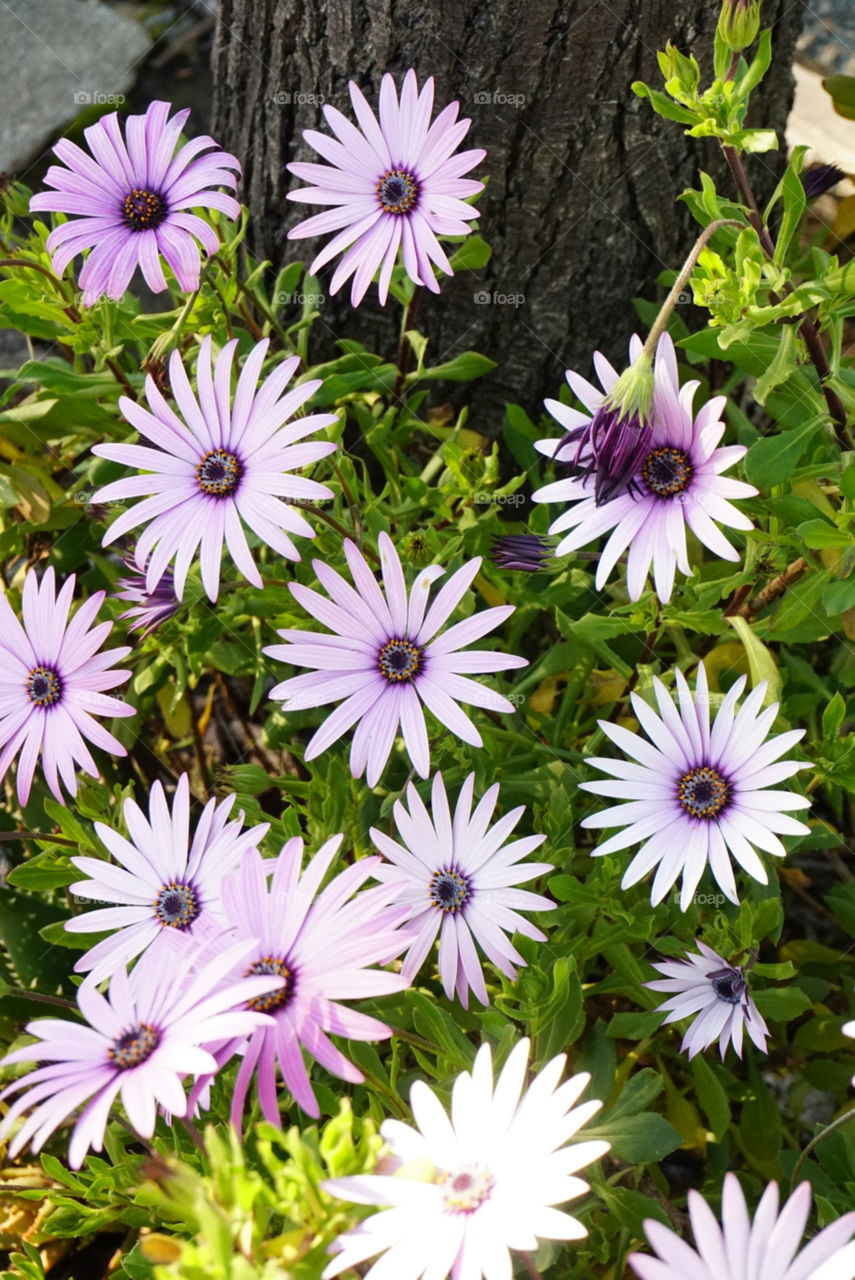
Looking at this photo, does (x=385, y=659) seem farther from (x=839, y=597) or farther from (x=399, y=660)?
(x=839, y=597)

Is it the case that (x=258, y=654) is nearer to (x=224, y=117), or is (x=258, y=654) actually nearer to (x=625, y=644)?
(x=625, y=644)

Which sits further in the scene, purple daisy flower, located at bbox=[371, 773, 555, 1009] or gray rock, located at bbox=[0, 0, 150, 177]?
gray rock, located at bbox=[0, 0, 150, 177]

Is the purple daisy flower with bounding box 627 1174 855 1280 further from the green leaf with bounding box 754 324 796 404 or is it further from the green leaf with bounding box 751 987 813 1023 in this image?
the green leaf with bounding box 754 324 796 404

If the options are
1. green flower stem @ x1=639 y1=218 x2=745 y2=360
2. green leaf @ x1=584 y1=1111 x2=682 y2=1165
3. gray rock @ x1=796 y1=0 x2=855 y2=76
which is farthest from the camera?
gray rock @ x1=796 y1=0 x2=855 y2=76

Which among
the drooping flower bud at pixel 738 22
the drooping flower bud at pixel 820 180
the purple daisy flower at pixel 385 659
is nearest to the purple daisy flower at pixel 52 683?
the purple daisy flower at pixel 385 659

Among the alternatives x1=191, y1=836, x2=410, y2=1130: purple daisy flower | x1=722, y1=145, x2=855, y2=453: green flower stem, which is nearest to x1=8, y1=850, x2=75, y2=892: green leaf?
x1=191, y1=836, x2=410, y2=1130: purple daisy flower

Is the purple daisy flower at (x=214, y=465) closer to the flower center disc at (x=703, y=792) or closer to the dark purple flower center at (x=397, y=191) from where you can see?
the dark purple flower center at (x=397, y=191)

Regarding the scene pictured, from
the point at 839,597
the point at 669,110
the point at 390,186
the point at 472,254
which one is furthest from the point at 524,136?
the point at 839,597
